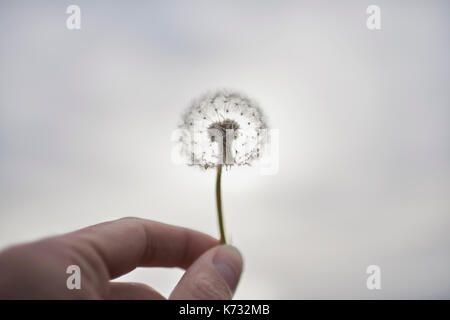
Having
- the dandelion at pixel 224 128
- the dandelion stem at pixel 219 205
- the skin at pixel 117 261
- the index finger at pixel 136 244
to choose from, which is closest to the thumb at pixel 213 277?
the skin at pixel 117 261

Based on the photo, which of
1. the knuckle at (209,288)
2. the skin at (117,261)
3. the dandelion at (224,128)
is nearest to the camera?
the skin at (117,261)

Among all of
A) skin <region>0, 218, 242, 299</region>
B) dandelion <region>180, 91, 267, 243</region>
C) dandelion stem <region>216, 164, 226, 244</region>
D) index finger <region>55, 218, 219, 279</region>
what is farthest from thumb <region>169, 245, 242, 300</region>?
dandelion <region>180, 91, 267, 243</region>

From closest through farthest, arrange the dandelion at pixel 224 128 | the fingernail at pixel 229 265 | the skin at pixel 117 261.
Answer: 1. the skin at pixel 117 261
2. the fingernail at pixel 229 265
3. the dandelion at pixel 224 128

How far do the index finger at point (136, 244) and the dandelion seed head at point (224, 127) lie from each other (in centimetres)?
83

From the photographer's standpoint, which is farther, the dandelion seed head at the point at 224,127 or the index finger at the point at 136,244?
the dandelion seed head at the point at 224,127

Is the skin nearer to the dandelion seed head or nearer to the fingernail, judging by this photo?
the fingernail

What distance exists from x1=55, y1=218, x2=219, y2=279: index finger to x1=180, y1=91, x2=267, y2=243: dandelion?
820mm

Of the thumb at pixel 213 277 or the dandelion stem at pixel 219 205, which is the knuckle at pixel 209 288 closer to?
the thumb at pixel 213 277

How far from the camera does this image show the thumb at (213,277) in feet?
8.81

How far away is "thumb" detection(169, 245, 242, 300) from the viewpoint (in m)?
2.69

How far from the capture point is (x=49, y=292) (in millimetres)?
2213
